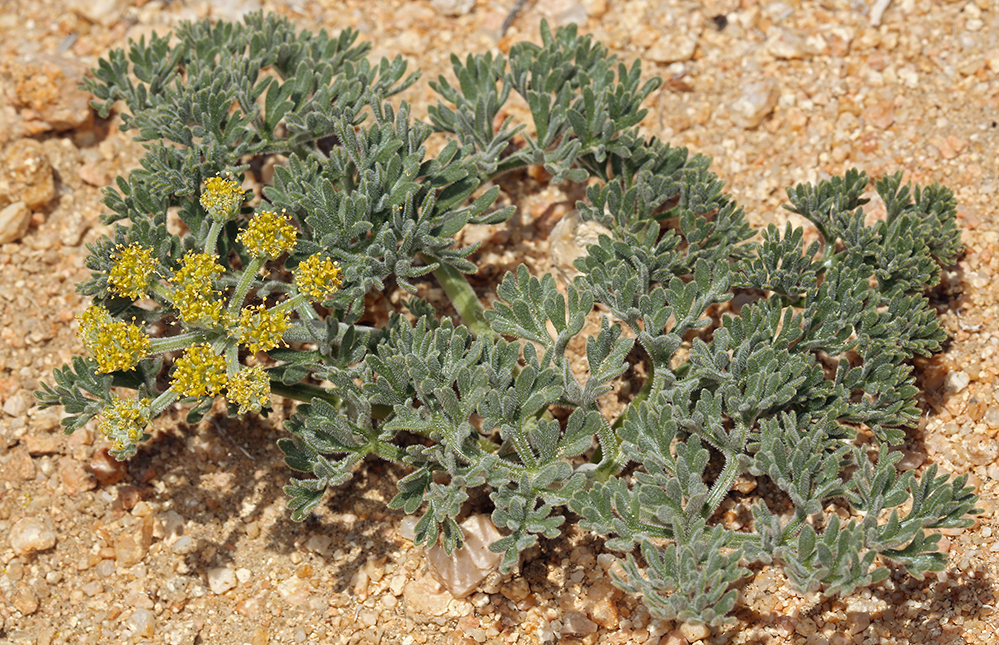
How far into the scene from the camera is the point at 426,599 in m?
4.84

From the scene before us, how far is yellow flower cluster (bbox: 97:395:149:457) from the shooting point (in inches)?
168

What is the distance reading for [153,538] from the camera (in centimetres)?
513

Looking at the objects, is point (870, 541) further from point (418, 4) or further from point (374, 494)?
point (418, 4)

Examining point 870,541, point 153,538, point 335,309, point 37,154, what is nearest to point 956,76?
point 870,541

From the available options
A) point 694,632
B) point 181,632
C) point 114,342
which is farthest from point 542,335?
point 181,632

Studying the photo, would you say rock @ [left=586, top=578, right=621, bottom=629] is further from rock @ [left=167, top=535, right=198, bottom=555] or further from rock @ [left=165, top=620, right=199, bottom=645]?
rock @ [left=167, top=535, right=198, bottom=555]

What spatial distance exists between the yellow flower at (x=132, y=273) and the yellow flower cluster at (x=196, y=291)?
137 mm

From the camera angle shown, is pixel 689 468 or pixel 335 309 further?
pixel 335 309

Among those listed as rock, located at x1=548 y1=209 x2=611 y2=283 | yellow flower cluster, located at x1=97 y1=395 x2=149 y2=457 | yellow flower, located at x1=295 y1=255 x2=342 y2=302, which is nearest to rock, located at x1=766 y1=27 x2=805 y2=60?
rock, located at x1=548 y1=209 x2=611 y2=283

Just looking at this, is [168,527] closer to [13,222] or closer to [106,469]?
[106,469]

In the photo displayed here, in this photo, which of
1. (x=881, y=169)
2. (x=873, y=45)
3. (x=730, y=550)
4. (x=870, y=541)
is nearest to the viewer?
(x=870, y=541)

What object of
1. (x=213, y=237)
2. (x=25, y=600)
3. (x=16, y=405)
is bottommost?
(x=25, y=600)

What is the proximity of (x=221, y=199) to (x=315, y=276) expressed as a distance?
68 cm

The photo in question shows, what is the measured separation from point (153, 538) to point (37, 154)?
2952 mm
